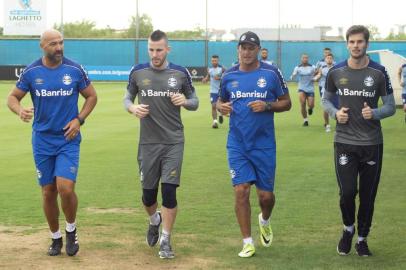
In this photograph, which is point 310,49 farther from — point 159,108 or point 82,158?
point 159,108

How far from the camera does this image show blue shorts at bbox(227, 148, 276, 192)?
28.1 ft

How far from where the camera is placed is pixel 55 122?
27.9ft

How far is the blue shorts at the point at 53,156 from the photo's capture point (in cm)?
849

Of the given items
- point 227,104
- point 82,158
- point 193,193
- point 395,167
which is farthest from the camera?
point 82,158

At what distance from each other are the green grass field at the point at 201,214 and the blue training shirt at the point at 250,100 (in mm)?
1062

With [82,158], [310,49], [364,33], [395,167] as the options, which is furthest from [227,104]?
[310,49]

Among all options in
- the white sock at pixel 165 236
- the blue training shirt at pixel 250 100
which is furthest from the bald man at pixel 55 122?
the blue training shirt at pixel 250 100

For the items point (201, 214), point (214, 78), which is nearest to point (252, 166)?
point (201, 214)

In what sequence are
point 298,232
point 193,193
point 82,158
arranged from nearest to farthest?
point 298,232, point 193,193, point 82,158

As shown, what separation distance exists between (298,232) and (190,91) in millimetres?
1981

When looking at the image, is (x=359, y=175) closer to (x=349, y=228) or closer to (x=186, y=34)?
(x=349, y=228)

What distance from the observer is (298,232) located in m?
9.62

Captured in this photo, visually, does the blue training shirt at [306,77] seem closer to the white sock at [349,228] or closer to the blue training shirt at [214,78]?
the blue training shirt at [214,78]

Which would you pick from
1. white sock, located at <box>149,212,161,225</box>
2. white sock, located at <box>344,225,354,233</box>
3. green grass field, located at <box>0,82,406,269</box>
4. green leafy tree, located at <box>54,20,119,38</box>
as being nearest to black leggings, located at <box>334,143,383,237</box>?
white sock, located at <box>344,225,354,233</box>
